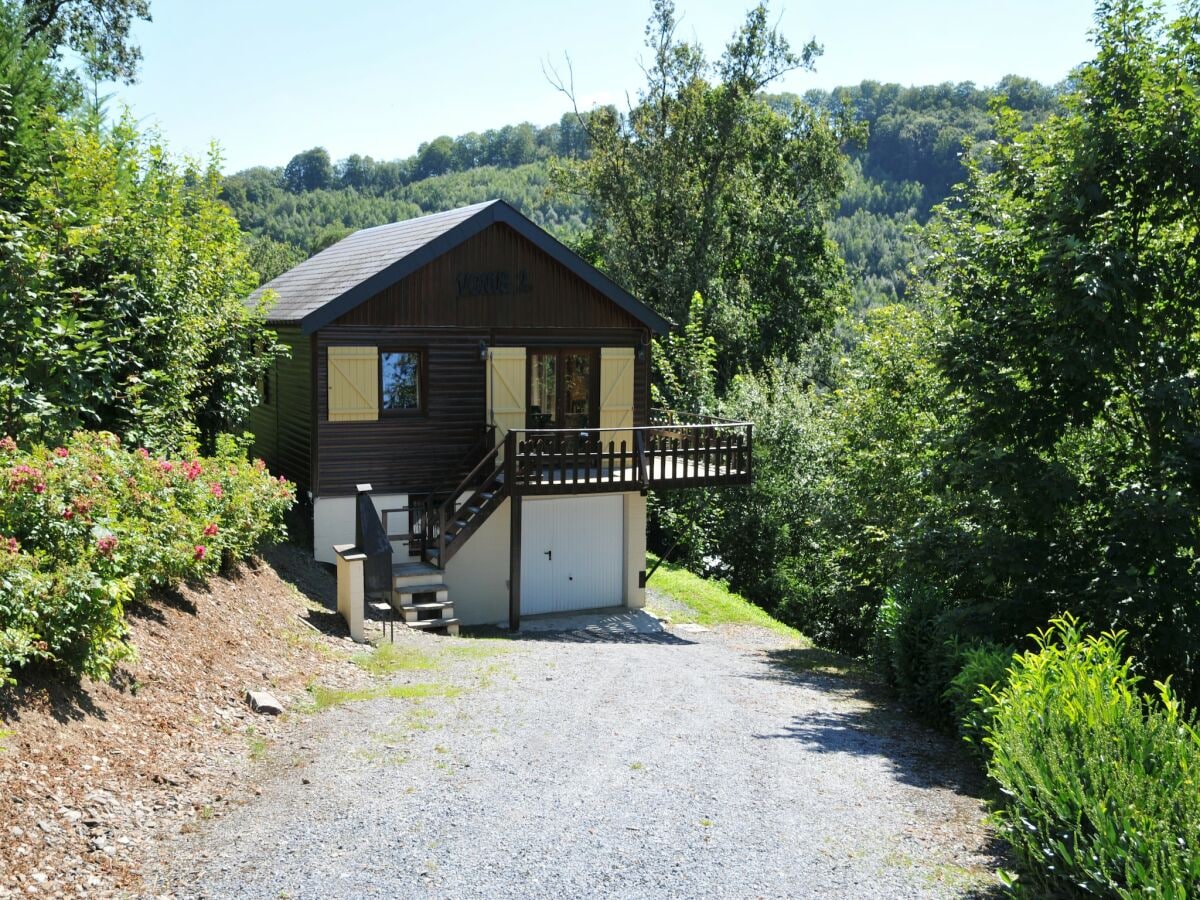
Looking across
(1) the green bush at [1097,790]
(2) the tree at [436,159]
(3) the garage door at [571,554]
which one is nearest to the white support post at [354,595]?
(3) the garage door at [571,554]

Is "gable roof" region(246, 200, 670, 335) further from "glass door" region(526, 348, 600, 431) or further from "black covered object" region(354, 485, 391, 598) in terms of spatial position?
"black covered object" region(354, 485, 391, 598)

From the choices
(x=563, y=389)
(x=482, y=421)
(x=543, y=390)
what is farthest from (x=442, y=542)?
(x=563, y=389)

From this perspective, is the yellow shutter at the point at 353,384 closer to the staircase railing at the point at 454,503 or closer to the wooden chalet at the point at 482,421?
the wooden chalet at the point at 482,421

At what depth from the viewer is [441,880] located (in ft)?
21.5

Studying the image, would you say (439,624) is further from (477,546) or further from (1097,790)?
(1097,790)

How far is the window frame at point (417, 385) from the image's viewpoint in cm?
1836

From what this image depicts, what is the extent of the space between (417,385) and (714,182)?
1968cm

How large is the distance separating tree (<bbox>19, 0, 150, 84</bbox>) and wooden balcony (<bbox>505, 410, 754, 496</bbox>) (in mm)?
19103

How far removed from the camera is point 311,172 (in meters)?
125

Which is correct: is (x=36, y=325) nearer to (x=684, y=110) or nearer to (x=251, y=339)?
(x=251, y=339)

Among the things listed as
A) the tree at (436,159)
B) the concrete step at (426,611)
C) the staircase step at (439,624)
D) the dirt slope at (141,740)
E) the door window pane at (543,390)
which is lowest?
the staircase step at (439,624)

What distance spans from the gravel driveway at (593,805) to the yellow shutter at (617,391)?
28.8 feet

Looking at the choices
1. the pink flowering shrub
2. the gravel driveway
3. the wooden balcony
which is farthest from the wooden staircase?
the gravel driveway

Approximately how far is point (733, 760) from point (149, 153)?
1585cm
